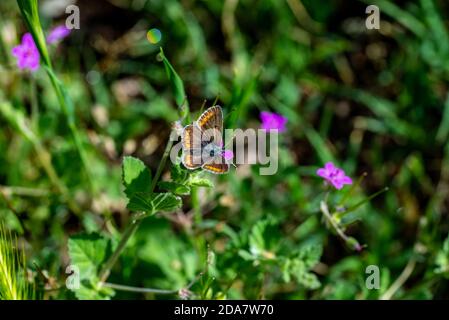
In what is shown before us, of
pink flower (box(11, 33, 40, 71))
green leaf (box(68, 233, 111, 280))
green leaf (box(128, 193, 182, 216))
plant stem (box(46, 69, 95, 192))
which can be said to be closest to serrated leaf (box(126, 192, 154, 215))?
green leaf (box(128, 193, 182, 216))

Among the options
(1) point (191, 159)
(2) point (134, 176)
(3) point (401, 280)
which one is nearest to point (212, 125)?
(1) point (191, 159)

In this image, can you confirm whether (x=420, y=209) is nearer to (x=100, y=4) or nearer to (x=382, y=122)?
(x=382, y=122)

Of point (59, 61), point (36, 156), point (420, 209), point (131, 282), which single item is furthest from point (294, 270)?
point (59, 61)

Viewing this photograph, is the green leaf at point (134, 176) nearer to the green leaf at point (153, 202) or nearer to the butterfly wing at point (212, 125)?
the green leaf at point (153, 202)

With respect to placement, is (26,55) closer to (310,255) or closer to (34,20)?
(34,20)

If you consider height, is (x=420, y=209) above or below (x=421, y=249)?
above
